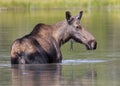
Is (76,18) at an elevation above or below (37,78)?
above

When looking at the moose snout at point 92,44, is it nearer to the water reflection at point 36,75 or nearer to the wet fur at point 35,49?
the wet fur at point 35,49

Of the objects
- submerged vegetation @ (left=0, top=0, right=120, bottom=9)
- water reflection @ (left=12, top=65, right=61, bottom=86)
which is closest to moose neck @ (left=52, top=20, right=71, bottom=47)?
water reflection @ (left=12, top=65, right=61, bottom=86)

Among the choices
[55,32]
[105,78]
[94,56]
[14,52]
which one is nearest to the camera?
[105,78]

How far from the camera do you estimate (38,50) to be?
705 inches

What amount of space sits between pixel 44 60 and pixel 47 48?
34 cm

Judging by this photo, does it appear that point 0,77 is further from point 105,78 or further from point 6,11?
point 6,11

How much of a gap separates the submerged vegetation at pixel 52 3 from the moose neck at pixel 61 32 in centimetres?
5392

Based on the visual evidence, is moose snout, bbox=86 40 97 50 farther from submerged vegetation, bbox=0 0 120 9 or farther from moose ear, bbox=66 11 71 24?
submerged vegetation, bbox=0 0 120 9

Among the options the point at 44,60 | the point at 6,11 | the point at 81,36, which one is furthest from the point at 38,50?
the point at 6,11

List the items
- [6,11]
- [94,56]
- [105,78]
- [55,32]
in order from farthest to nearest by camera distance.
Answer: [6,11] → [94,56] → [55,32] → [105,78]

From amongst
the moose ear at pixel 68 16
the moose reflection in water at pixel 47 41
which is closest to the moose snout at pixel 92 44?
the moose reflection in water at pixel 47 41

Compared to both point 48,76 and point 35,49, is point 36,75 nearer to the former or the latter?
point 48,76

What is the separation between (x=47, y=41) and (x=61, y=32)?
739 millimetres

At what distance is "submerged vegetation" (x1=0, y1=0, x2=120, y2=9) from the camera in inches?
2899
